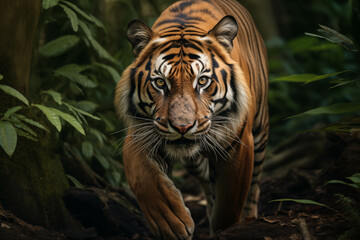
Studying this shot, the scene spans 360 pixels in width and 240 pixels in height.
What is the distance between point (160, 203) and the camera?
3.20m

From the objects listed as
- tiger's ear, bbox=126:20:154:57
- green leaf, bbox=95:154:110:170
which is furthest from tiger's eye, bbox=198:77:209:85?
green leaf, bbox=95:154:110:170

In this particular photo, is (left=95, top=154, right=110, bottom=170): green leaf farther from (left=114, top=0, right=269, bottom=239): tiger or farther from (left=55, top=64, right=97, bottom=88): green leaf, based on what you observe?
(left=114, top=0, right=269, bottom=239): tiger

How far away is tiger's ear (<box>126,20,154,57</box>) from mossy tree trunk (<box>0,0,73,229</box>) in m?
0.64

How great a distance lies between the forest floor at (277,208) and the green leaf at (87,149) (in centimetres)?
35

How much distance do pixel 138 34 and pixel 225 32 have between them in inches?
23.9

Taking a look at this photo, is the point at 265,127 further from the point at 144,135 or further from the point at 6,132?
the point at 6,132

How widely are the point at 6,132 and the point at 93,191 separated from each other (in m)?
1.18

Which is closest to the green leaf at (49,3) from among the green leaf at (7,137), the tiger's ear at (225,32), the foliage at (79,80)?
the foliage at (79,80)

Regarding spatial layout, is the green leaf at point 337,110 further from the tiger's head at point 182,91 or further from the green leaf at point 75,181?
the green leaf at point 75,181

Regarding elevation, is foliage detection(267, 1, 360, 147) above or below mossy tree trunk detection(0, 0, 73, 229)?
below

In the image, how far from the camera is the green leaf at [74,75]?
4.01 meters

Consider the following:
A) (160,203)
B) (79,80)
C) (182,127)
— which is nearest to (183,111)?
(182,127)

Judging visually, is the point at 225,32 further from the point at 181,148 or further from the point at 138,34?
the point at 181,148

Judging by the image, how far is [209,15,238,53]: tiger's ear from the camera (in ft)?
11.2
